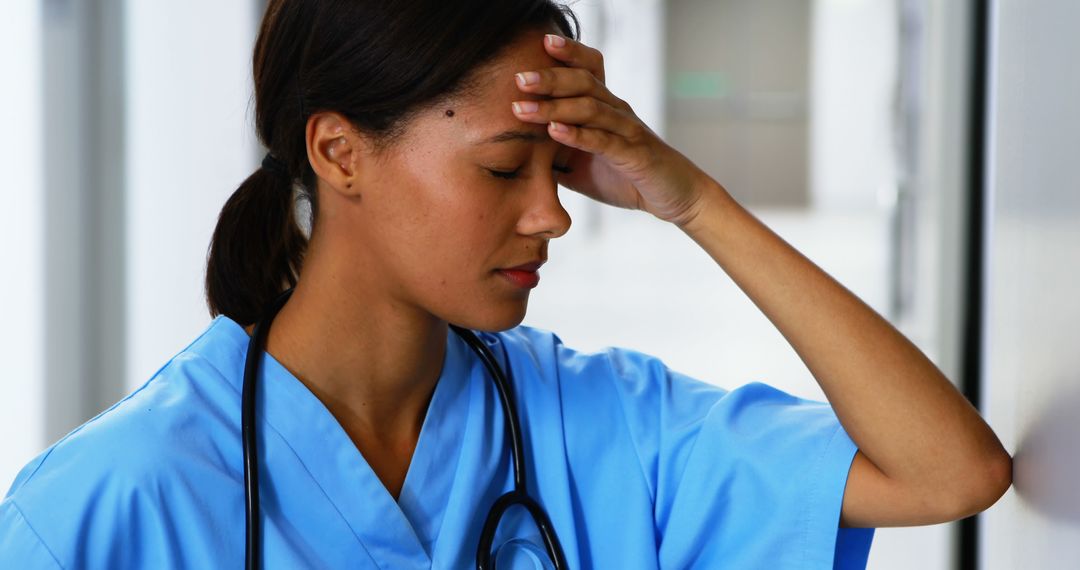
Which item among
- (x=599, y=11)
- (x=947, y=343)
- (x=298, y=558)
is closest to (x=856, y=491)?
(x=298, y=558)

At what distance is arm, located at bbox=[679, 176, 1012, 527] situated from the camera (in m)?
1.00

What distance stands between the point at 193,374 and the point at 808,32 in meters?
11.5

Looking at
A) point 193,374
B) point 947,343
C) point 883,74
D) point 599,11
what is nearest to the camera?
point 193,374

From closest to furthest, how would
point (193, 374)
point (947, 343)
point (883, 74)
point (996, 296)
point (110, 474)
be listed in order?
point (110, 474)
point (193, 374)
point (996, 296)
point (947, 343)
point (883, 74)

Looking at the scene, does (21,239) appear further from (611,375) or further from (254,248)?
(611,375)

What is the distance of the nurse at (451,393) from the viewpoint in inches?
37.6

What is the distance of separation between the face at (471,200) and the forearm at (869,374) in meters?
0.19

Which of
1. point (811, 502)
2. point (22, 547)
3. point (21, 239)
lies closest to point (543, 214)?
point (811, 502)

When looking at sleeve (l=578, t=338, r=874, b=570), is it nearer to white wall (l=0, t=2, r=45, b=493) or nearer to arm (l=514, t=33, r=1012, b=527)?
arm (l=514, t=33, r=1012, b=527)

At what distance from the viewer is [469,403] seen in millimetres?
1187

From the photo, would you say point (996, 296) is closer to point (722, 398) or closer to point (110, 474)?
point (722, 398)

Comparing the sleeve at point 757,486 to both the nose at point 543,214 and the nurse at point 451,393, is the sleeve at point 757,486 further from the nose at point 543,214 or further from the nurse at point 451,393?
the nose at point 543,214

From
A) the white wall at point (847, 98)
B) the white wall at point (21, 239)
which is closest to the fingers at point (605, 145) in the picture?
the white wall at point (21, 239)

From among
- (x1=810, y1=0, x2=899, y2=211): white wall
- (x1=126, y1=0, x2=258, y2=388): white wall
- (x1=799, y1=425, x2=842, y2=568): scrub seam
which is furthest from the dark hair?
(x1=810, y1=0, x2=899, y2=211): white wall
